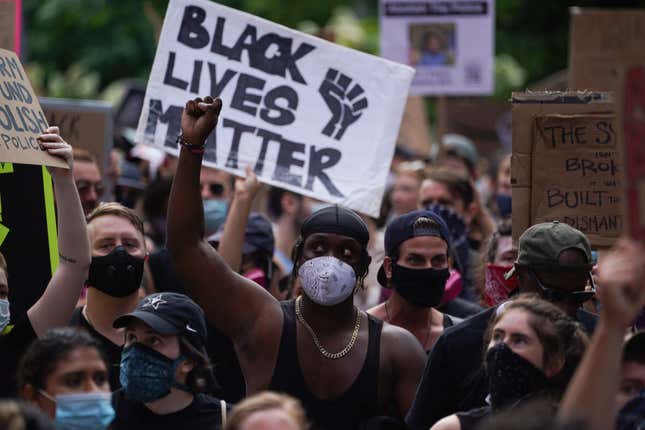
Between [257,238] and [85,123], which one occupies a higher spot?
[85,123]

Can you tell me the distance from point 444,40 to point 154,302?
6.33m

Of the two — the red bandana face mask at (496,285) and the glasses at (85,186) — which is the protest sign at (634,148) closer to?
the red bandana face mask at (496,285)

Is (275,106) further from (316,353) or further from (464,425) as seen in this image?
(464,425)

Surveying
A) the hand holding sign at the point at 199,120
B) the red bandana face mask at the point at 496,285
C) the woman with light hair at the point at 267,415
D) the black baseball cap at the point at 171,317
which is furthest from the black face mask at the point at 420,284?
the woman with light hair at the point at 267,415

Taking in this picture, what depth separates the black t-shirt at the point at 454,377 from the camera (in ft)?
18.7

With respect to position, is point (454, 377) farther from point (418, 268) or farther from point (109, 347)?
point (109, 347)

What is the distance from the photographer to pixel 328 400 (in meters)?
5.78

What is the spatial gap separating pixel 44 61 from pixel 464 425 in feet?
73.0

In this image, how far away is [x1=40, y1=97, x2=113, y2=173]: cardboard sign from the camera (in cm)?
920

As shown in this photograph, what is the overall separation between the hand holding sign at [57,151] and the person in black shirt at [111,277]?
32 cm

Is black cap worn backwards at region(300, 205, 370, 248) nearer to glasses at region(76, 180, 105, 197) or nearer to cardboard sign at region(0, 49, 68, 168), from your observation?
cardboard sign at region(0, 49, 68, 168)

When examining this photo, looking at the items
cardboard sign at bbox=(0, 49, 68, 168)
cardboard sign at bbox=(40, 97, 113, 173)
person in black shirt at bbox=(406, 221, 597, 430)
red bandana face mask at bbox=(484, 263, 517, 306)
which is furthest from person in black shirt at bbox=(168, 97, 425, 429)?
cardboard sign at bbox=(40, 97, 113, 173)

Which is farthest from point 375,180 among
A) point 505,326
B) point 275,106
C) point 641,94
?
point 641,94

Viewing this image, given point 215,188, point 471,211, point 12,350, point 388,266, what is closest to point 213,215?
point 215,188
